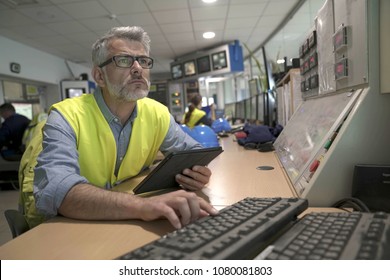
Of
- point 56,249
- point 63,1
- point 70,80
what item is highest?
point 63,1

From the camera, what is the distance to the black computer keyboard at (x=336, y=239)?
0.42 meters

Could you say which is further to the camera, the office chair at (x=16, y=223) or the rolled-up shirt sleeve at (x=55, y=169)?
the office chair at (x=16, y=223)

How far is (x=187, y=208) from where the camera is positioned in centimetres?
60

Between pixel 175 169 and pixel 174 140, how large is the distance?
44 centimetres

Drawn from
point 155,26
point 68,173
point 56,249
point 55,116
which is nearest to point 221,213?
point 56,249

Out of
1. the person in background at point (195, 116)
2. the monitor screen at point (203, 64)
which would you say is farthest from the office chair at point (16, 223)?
the monitor screen at point (203, 64)

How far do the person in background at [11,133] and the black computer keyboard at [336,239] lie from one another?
479cm

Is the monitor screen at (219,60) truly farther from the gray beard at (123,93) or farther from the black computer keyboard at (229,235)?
the black computer keyboard at (229,235)

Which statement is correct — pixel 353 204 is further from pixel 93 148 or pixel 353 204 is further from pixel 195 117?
pixel 195 117

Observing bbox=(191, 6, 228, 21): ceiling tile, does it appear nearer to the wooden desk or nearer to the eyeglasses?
the eyeglasses

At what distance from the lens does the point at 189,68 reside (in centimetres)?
735

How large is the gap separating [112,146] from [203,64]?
6233 millimetres

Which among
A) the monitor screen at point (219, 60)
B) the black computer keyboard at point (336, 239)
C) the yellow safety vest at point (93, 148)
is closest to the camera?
the black computer keyboard at point (336, 239)

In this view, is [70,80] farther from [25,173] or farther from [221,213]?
[221,213]
